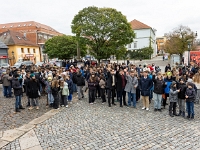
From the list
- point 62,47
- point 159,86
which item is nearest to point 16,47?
point 62,47

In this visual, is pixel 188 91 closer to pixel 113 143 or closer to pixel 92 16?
pixel 113 143

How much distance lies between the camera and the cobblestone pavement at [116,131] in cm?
532

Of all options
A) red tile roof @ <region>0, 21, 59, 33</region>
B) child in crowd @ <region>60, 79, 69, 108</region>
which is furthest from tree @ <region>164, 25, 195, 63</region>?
red tile roof @ <region>0, 21, 59, 33</region>

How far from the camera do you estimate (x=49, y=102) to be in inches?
365

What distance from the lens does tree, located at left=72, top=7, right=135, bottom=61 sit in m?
21.0

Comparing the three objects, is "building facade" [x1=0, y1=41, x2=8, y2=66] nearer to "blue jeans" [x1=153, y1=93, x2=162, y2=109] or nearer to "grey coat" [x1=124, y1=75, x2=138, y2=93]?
"grey coat" [x1=124, y1=75, x2=138, y2=93]

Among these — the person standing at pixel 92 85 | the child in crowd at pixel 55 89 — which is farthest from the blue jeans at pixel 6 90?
the person standing at pixel 92 85

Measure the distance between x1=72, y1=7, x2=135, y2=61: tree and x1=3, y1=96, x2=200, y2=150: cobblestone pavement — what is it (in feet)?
47.1

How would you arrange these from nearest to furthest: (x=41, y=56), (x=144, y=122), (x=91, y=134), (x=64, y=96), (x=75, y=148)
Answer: (x=75, y=148)
(x=91, y=134)
(x=144, y=122)
(x=64, y=96)
(x=41, y=56)

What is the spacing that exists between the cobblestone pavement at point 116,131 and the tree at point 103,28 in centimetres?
1435

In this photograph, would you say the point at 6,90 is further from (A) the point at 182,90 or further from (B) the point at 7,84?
(A) the point at 182,90

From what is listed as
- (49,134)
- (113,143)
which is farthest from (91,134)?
(49,134)

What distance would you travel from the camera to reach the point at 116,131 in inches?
244

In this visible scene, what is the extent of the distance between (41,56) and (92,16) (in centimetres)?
3779
